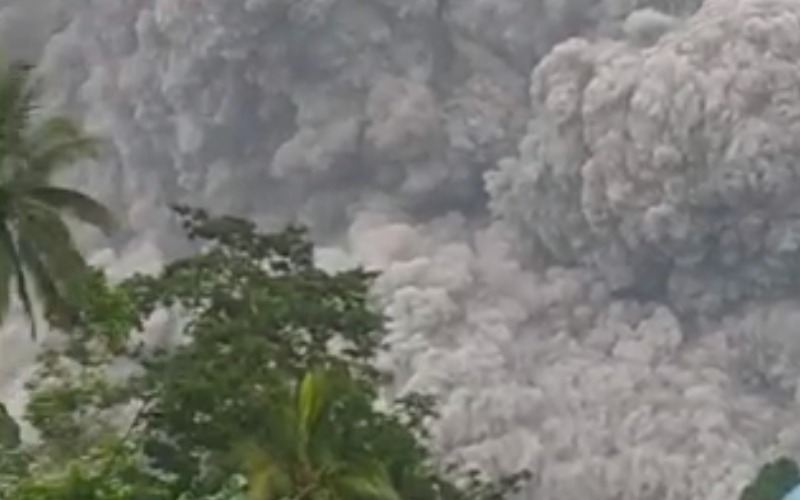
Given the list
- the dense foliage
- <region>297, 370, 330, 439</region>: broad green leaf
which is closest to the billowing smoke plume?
the dense foliage

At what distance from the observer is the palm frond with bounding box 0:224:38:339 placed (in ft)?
61.9

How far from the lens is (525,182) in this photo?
189 ft

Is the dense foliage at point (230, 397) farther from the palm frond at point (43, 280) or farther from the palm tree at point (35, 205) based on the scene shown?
the palm tree at point (35, 205)

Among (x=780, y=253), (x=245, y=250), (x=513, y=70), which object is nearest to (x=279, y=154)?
(x=513, y=70)

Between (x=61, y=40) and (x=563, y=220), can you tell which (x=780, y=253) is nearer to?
(x=563, y=220)

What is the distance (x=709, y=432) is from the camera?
5172 cm

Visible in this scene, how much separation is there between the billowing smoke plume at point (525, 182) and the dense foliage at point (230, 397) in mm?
27933

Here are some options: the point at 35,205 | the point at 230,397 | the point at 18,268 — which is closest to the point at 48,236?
the point at 35,205

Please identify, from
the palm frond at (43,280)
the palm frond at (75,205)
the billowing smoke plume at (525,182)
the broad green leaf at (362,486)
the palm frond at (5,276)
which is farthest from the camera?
the billowing smoke plume at (525,182)

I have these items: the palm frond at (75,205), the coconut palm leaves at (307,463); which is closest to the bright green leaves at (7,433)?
the palm frond at (75,205)

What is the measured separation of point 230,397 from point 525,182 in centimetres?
3917

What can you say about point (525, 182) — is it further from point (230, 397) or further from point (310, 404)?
point (310, 404)

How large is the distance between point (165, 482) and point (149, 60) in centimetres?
4642

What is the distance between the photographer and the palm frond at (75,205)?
19.3m
